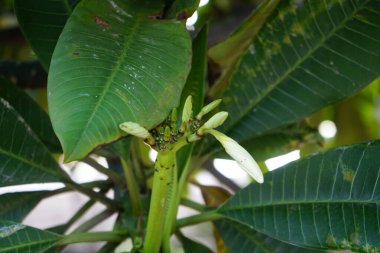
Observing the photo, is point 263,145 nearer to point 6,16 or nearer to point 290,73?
point 290,73

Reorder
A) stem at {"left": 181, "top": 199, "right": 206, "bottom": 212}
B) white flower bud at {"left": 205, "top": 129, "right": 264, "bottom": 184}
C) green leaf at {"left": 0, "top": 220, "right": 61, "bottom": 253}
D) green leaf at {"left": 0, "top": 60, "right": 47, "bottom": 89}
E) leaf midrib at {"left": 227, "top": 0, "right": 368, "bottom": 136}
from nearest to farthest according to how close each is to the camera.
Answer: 1. white flower bud at {"left": 205, "top": 129, "right": 264, "bottom": 184}
2. green leaf at {"left": 0, "top": 220, "right": 61, "bottom": 253}
3. leaf midrib at {"left": 227, "top": 0, "right": 368, "bottom": 136}
4. stem at {"left": 181, "top": 199, "right": 206, "bottom": 212}
5. green leaf at {"left": 0, "top": 60, "right": 47, "bottom": 89}

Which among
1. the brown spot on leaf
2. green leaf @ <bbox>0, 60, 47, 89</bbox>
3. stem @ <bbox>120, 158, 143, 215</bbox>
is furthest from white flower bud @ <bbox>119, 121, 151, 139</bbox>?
green leaf @ <bbox>0, 60, 47, 89</bbox>

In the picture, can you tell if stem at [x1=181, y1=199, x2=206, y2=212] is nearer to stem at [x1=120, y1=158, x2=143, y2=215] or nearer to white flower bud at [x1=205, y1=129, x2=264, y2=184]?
stem at [x1=120, y1=158, x2=143, y2=215]

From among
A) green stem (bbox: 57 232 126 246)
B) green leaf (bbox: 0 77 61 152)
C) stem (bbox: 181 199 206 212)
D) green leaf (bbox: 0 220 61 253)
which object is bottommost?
green leaf (bbox: 0 220 61 253)

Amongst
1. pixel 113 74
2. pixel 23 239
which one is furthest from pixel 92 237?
pixel 113 74

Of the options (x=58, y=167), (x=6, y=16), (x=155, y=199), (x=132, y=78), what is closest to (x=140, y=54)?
(x=132, y=78)

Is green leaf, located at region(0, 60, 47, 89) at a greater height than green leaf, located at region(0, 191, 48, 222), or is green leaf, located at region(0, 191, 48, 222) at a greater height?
green leaf, located at region(0, 60, 47, 89)

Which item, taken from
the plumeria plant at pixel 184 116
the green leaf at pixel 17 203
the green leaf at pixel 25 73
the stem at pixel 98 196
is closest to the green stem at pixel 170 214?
the plumeria plant at pixel 184 116
